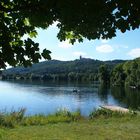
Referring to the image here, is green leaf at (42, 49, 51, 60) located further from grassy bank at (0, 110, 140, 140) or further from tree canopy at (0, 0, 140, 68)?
grassy bank at (0, 110, 140, 140)

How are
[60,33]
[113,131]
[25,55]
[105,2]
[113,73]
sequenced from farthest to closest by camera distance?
[113,73]
[113,131]
[60,33]
[25,55]
[105,2]

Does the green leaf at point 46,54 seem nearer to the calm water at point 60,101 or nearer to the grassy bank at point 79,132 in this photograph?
the grassy bank at point 79,132

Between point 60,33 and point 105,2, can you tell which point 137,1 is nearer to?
point 105,2

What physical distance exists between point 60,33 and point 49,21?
88 centimetres

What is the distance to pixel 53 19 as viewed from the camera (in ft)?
16.9

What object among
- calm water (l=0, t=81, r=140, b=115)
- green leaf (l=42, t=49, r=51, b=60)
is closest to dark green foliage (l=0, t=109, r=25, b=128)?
calm water (l=0, t=81, r=140, b=115)

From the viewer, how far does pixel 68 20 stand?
16.0 feet

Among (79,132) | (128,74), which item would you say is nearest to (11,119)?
(79,132)

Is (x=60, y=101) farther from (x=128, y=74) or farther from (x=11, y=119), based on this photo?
(x=128, y=74)

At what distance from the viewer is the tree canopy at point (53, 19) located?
188 inches

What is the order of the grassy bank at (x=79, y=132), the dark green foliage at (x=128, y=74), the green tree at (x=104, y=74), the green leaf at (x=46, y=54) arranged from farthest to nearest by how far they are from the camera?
the green tree at (x=104, y=74), the dark green foliage at (x=128, y=74), the grassy bank at (x=79, y=132), the green leaf at (x=46, y=54)

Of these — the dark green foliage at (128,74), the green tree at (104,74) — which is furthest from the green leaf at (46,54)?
the green tree at (104,74)

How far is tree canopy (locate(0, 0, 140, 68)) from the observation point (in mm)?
4766

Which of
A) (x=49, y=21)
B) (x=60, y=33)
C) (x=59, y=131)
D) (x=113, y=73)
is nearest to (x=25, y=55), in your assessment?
(x=49, y=21)
